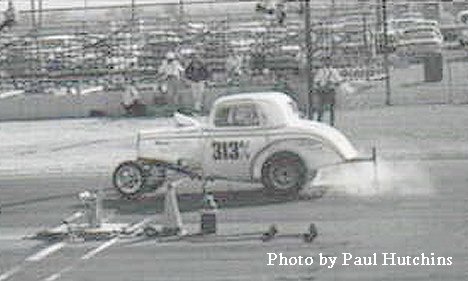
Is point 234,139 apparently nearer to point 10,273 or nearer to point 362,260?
point 362,260

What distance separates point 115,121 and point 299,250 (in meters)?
20.9

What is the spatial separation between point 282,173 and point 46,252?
18.5 feet

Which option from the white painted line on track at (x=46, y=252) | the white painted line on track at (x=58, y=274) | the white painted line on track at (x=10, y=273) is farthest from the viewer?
the white painted line on track at (x=46, y=252)

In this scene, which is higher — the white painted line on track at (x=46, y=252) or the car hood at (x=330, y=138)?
the car hood at (x=330, y=138)

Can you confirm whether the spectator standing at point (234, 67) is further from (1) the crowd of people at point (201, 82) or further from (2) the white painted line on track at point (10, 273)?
(2) the white painted line on track at point (10, 273)

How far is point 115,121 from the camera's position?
3441 centimetres

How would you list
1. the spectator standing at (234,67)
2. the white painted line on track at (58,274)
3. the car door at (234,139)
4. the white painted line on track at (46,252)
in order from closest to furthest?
the white painted line on track at (58,274) → the white painted line on track at (46,252) → the car door at (234,139) → the spectator standing at (234,67)

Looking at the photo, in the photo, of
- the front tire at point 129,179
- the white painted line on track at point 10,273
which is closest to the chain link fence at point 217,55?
the front tire at point 129,179

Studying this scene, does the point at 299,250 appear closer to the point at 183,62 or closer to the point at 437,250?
the point at 437,250

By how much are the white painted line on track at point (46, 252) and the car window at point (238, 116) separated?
5008 millimetres

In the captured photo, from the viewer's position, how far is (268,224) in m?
16.3

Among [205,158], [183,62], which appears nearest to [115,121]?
[183,62]

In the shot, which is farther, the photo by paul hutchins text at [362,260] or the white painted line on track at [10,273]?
the white painted line on track at [10,273]

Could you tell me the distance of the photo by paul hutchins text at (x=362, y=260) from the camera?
1294 cm
